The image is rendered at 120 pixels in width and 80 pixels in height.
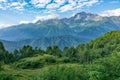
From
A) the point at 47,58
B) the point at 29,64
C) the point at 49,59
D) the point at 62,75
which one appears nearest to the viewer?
the point at 62,75

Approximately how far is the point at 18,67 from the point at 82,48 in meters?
45.9

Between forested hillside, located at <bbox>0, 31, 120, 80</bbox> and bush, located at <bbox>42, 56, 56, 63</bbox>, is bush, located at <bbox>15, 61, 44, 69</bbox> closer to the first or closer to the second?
forested hillside, located at <bbox>0, 31, 120, 80</bbox>

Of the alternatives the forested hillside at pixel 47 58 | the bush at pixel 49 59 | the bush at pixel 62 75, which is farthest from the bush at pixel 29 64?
the bush at pixel 62 75

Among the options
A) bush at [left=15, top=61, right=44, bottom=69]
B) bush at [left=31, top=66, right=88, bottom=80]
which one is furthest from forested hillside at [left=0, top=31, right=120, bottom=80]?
bush at [left=31, top=66, right=88, bottom=80]

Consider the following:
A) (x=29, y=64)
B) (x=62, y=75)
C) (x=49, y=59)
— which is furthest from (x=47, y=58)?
(x=62, y=75)

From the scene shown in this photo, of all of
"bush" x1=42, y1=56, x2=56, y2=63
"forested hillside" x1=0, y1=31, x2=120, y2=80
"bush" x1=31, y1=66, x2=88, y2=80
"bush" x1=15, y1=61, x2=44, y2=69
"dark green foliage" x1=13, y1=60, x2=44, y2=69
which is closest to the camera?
"bush" x1=31, y1=66, x2=88, y2=80

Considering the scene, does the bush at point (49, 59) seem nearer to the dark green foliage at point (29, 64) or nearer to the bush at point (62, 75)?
the dark green foliage at point (29, 64)

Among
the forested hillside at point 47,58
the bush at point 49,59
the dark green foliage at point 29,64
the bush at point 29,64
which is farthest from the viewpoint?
the bush at point 49,59

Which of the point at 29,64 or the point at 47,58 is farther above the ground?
the point at 29,64

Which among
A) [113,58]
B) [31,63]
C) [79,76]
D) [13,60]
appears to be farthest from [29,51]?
[113,58]

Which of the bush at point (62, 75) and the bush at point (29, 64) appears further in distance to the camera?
the bush at point (29, 64)

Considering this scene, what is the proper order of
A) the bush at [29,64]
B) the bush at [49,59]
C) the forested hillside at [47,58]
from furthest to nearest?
the bush at [49,59] → the bush at [29,64] → the forested hillside at [47,58]

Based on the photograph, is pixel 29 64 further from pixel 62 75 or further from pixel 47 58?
pixel 62 75

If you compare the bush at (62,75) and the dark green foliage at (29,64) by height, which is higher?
the bush at (62,75)
